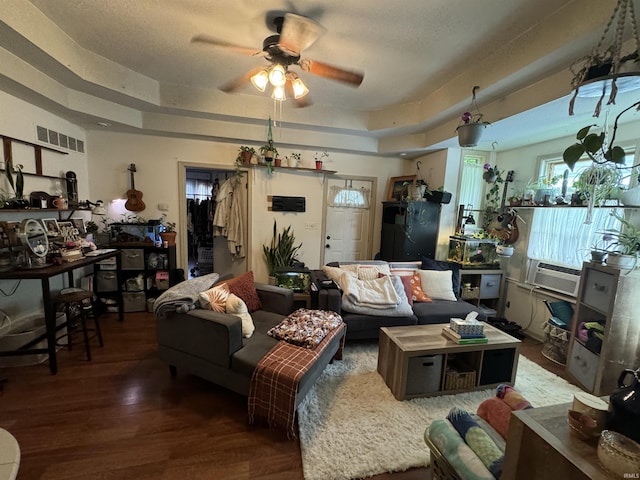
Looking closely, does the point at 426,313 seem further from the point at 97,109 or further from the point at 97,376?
the point at 97,109

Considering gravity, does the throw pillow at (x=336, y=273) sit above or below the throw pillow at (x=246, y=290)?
above

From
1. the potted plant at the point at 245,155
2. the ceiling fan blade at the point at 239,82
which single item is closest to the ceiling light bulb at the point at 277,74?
the ceiling fan blade at the point at 239,82

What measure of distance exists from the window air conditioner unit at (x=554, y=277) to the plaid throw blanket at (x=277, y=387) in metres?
3.10

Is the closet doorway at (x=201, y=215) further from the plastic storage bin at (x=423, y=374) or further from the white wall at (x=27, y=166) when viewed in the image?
the plastic storage bin at (x=423, y=374)

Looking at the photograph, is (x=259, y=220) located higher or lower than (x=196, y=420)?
higher

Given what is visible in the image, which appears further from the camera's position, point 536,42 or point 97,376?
point 97,376

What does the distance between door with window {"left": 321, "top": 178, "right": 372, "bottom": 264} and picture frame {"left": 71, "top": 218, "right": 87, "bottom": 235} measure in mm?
3232

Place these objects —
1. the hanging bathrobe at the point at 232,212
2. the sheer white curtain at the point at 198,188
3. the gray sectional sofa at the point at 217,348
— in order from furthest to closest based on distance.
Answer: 1. the sheer white curtain at the point at 198,188
2. the hanging bathrobe at the point at 232,212
3. the gray sectional sofa at the point at 217,348

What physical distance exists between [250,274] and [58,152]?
8.52ft

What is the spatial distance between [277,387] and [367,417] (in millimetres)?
727

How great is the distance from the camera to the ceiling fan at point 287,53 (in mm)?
1722

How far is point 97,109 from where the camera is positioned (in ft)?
9.95

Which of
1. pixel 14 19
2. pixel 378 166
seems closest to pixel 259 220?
pixel 378 166

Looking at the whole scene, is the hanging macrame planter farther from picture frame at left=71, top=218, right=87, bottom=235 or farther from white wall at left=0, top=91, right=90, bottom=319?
picture frame at left=71, top=218, right=87, bottom=235
